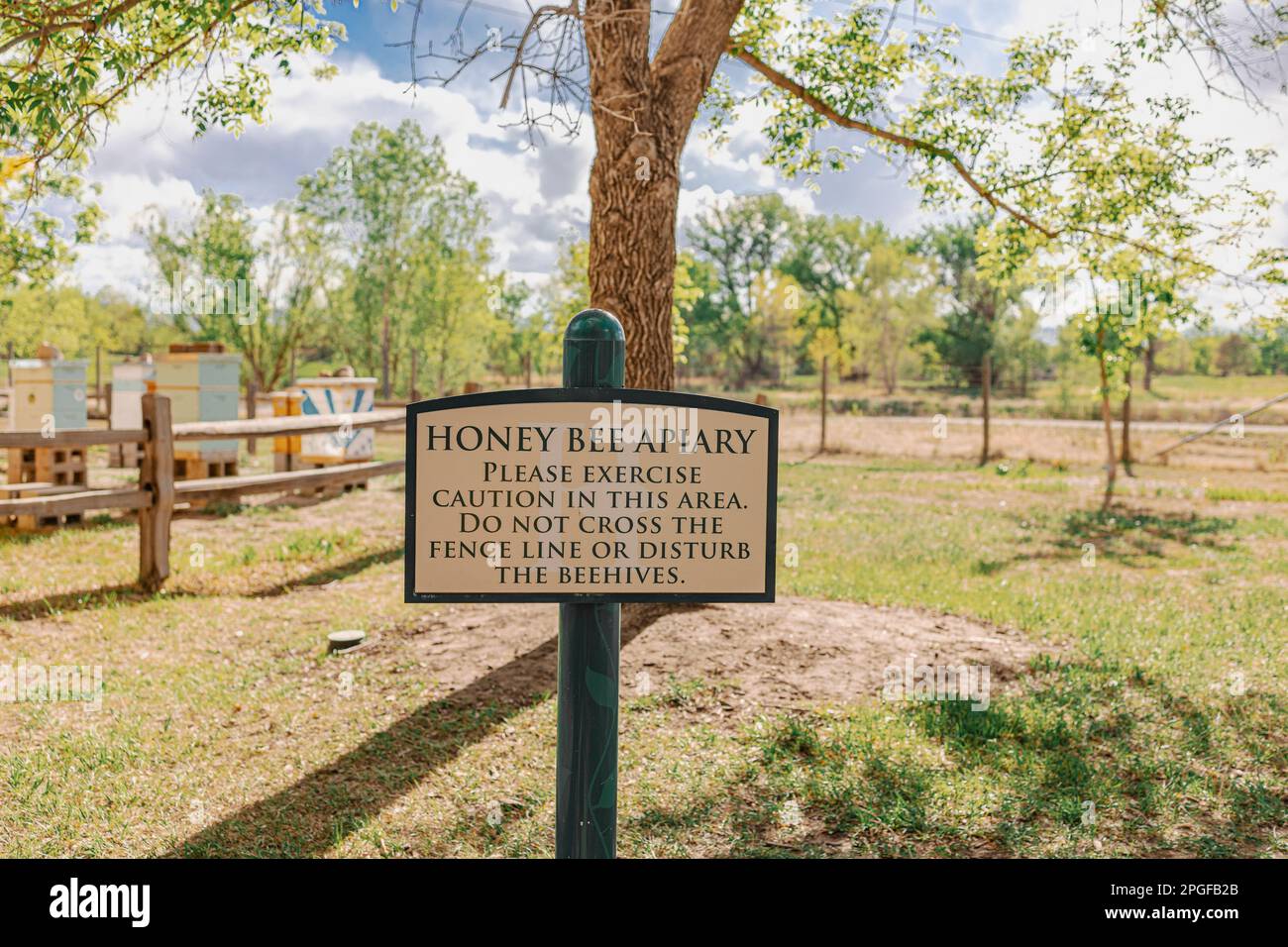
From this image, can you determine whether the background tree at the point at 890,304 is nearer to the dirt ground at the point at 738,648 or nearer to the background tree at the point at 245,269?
the background tree at the point at 245,269

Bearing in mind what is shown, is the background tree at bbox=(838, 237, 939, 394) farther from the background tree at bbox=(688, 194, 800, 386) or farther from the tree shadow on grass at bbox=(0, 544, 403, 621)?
the tree shadow on grass at bbox=(0, 544, 403, 621)

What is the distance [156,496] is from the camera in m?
8.04

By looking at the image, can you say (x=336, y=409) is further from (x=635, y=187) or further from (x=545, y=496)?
(x=545, y=496)

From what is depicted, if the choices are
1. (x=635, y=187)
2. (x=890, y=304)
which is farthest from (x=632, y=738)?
(x=890, y=304)

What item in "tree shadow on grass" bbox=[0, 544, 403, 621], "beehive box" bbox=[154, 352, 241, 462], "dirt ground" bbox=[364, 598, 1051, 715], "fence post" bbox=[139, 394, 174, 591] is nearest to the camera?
"dirt ground" bbox=[364, 598, 1051, 715]

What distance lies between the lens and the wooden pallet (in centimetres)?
1152

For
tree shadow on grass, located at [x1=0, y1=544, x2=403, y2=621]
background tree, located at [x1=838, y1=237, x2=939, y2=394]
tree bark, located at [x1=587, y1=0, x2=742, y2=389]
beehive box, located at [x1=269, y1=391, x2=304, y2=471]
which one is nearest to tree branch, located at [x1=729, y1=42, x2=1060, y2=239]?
tree bark, located at [x1=587, y1=0, x2=742, y2=389]

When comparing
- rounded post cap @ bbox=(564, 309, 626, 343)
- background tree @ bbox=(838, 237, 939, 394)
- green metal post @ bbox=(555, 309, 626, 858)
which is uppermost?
background tree @ bbox=(838, 237, 939, 394)

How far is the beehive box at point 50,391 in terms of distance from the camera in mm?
12312

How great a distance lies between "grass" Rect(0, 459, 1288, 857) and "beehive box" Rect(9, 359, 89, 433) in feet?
15.2

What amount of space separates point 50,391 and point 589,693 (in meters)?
12.4

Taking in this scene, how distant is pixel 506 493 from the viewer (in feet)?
8.56
